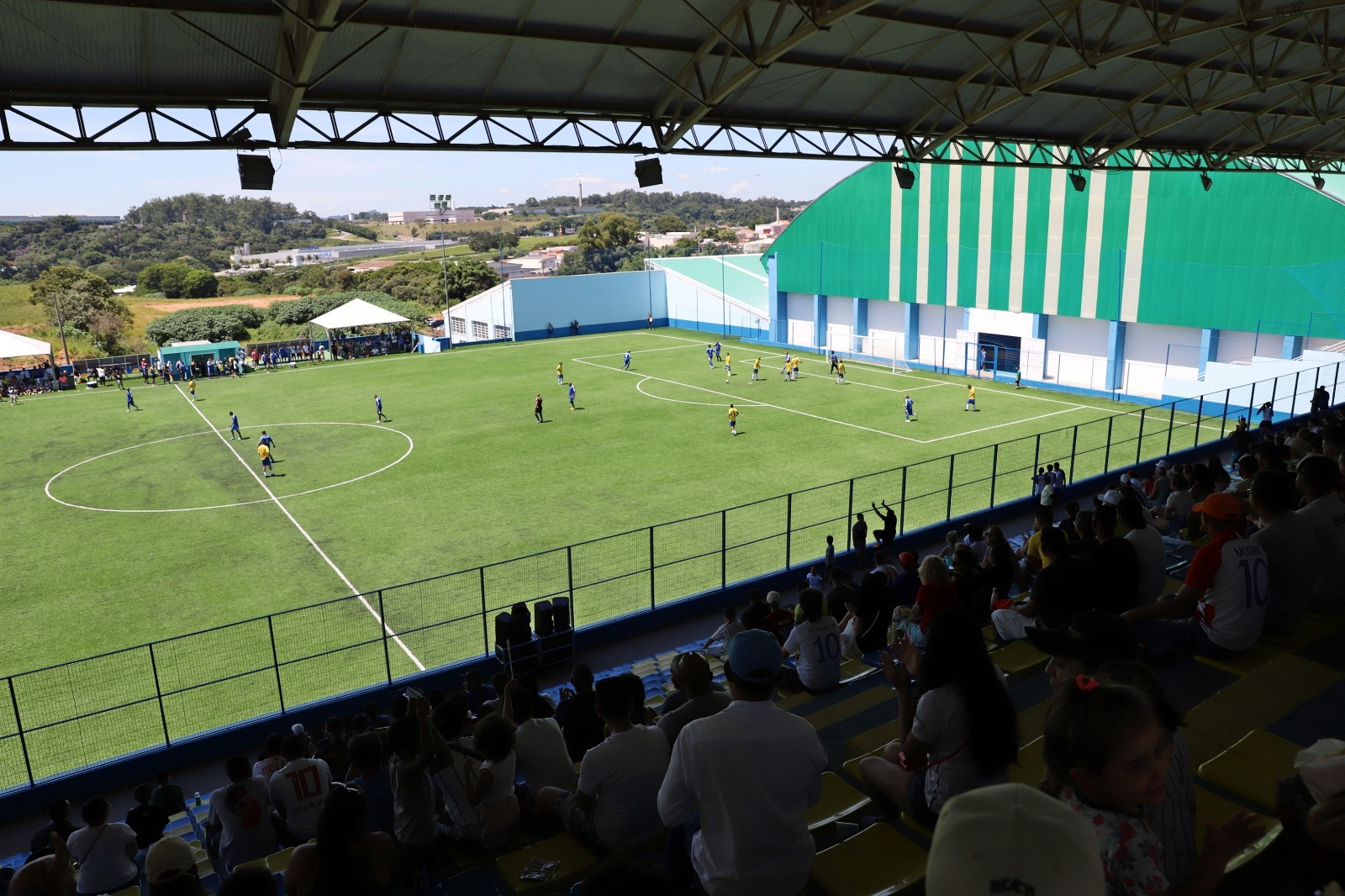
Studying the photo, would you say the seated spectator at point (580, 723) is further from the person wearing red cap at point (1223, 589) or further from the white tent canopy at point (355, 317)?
the white tent canopy at point (355, 317)

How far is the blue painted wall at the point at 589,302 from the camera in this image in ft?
205

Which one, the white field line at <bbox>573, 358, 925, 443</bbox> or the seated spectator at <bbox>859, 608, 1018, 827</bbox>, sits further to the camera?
the white field line at <bbox>573, 358, 925, 443</bbox>

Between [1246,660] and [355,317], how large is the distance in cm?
5492

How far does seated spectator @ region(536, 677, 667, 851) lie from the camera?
4832mm

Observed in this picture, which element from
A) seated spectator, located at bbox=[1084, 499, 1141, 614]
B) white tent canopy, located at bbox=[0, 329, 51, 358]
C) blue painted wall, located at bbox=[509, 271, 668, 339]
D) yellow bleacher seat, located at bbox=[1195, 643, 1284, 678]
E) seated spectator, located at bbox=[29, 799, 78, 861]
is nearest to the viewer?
yellow bleacher seat, located at bbox=[1195, 643, 1284, 678]

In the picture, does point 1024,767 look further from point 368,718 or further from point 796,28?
point 796,28

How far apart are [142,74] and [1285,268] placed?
37274mm

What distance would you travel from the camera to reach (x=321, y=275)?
99.0 m

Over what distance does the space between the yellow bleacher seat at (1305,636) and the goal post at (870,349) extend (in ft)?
140

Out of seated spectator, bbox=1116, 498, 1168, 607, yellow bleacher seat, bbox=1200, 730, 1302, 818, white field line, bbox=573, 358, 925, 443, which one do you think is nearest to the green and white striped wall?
white field line, bbox=573, 358, 925, 443

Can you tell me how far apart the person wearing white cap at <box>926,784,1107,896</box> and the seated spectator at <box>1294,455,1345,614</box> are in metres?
5.32

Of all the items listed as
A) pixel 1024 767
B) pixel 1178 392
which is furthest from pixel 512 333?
pixel 1024 767

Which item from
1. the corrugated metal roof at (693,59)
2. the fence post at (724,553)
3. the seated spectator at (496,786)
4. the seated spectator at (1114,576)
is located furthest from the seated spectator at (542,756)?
the corrugated metal roof at (693,59)

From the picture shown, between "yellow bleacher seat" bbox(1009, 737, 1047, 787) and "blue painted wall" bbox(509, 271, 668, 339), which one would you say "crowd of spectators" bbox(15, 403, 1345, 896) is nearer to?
"yellow bleacher seat" bbox(1009, 737, 1047, 787)
